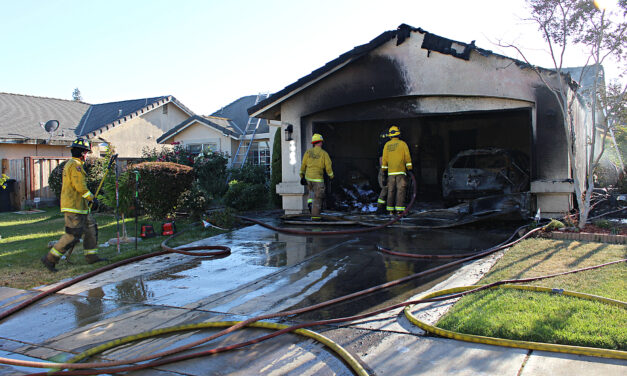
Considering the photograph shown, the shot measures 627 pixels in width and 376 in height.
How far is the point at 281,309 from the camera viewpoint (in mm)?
4777

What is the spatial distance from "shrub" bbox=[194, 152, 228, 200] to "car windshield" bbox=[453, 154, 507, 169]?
26.4 ft

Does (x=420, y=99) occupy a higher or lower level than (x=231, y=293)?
higher

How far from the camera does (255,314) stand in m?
4.68

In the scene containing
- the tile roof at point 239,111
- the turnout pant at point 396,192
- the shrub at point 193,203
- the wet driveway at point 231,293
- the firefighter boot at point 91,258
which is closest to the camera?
the wet driveway at point 231,293

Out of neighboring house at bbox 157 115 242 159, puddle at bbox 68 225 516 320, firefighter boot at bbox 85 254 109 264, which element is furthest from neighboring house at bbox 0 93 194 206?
puddle at bbox 68 225 516 320

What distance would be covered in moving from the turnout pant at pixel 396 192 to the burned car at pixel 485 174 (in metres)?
1.77

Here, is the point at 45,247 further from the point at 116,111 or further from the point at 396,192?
the point at 116,111

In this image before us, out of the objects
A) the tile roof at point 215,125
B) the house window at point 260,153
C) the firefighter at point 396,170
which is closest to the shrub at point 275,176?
the firefighter at point 396,170

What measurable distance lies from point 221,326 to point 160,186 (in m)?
6.99

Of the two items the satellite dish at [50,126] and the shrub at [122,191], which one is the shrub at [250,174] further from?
the satellite dish at [50,126]

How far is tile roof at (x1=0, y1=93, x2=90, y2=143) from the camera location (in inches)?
812

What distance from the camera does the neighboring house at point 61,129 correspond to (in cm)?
1880

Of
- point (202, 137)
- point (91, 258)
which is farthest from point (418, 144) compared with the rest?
point (91, 258)

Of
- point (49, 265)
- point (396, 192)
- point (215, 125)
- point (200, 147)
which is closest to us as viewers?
point (49, 265)
